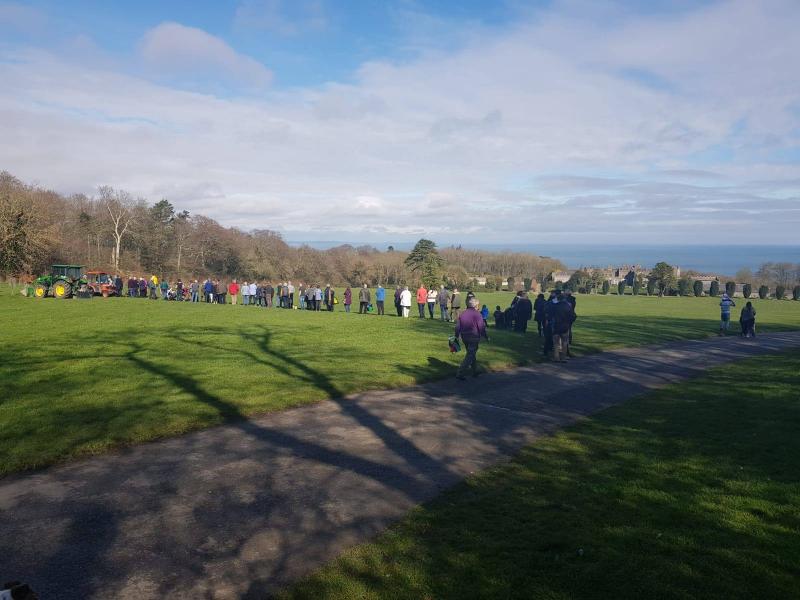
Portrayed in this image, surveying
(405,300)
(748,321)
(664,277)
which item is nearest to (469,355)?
(405,300)

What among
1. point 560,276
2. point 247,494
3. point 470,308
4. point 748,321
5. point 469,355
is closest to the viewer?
point 247,494

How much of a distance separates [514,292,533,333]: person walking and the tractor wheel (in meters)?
23.6

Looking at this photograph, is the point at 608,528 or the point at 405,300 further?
the point at 405,300

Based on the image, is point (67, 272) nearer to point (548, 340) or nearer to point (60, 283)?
point (60, 283)

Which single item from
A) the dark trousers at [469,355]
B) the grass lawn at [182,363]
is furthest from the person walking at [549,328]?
the dark trousers at [469,355]

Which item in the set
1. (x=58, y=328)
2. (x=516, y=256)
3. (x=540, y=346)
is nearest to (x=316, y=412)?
(x=540, y=346)

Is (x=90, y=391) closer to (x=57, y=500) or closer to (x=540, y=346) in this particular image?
(x=57, y=500)

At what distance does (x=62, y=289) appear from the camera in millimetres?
31516

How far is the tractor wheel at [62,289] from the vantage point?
103 ft

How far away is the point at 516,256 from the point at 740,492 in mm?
78507

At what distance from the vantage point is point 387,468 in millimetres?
7223

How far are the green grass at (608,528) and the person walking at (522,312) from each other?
13027 millimetres

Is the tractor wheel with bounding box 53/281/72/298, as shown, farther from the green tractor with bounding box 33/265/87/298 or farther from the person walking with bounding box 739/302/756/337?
the person walking with bounding box 739/302/756/337

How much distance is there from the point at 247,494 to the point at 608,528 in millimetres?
3574
